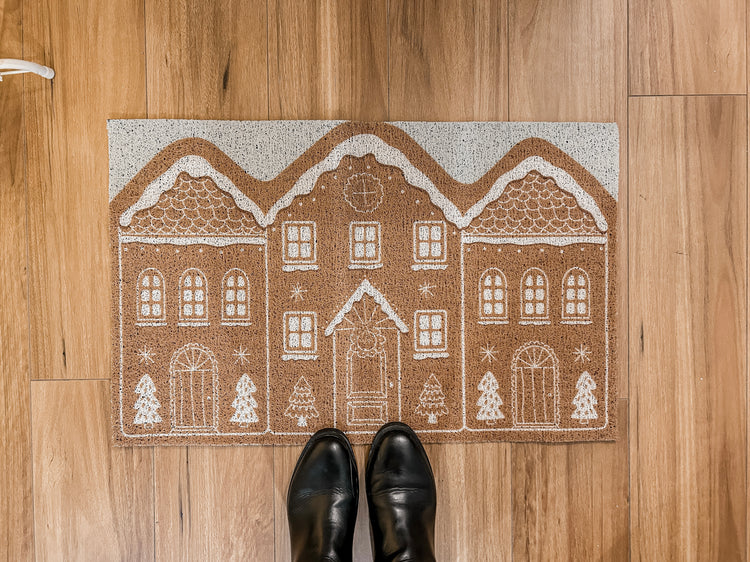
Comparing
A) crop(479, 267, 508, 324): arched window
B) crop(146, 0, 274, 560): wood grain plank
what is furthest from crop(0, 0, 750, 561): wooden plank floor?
crop(479, 267, 508, 324): arched window

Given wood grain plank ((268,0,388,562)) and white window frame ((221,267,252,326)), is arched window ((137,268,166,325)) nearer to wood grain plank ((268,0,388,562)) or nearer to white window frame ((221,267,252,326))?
white window frame ((221,267,252,326))

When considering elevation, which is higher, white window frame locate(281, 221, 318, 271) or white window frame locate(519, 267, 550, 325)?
white window frame locate(281, 221, 318, 271)

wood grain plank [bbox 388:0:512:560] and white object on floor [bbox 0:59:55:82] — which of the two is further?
wood grain plank [bbox 388:0:512:560]

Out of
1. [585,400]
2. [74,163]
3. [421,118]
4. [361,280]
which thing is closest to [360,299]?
[361,280]

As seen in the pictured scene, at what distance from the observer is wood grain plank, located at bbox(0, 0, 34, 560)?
0.81m

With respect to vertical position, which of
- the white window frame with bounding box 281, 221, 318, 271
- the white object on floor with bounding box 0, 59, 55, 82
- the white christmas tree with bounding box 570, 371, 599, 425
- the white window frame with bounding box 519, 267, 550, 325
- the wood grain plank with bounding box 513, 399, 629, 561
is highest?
the white object on floor with bounding box 0, 59, 55, 82

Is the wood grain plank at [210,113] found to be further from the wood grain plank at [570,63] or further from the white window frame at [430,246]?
the wood grain plank at [570,63]

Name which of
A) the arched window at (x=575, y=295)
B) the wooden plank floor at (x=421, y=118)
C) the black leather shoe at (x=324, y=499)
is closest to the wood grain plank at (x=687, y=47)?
the wooden plank floor at (x=421, y=118)

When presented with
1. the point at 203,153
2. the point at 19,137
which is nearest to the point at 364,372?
the point at 203,153

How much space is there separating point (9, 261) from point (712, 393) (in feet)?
4.34

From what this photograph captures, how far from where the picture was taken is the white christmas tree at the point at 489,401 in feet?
2.71

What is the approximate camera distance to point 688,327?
0.84m

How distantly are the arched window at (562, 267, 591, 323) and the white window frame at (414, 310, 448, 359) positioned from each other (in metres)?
0.22

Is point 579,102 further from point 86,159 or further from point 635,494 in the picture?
point 86,159
